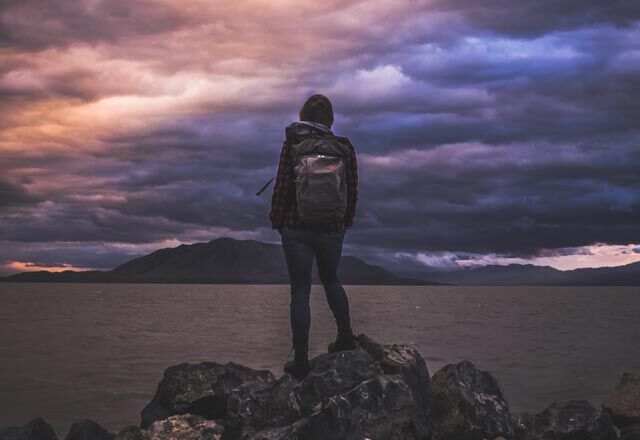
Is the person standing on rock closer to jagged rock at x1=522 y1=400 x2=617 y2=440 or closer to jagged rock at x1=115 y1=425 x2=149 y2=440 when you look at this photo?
jagged rock at x1=115 y1=425 x2=149 y2=440

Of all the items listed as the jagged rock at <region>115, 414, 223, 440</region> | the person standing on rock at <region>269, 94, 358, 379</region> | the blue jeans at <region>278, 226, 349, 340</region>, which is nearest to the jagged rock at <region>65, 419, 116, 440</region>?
the jagged rock at <region>115, 414, 223, 440</region>

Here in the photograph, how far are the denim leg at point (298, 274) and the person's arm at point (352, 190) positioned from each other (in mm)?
639

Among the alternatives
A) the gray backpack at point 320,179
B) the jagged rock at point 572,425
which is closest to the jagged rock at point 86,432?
the gray backpack at point 320,179

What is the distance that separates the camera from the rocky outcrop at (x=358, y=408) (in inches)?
283

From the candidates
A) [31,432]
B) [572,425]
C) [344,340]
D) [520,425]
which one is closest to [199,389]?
[31,432]

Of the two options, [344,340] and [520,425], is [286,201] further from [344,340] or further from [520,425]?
[520,425]

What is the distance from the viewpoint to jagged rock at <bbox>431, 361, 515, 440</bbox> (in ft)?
28.7

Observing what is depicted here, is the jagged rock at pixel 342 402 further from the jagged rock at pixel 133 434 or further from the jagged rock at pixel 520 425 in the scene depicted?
the jagged rock at pixel 520 425

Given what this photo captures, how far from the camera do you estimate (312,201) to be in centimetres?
727

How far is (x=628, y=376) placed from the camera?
35.7ft

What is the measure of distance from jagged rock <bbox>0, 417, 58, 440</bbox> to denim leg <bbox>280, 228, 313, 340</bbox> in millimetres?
A: 4485

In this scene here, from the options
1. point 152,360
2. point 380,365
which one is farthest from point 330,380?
point 152,360

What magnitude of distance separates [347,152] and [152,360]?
16051 millimetres

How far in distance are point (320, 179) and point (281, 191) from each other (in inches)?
22.1
